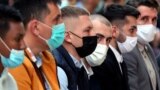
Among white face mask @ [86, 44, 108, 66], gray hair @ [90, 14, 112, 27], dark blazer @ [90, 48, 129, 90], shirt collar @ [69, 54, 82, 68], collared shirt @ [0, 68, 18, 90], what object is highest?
collared shirt @ [0, 68, 18, 90]

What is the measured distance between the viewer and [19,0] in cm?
565

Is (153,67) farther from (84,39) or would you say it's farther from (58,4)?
(58,4)

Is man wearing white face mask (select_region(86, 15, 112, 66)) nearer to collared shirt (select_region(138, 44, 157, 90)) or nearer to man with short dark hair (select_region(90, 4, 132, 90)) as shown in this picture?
man with short dark hair (select_region(90, 4, 132, 90))

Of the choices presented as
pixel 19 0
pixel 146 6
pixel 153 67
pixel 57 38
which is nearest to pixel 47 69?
pixel 57 38

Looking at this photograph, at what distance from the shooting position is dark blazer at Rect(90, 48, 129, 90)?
6.78 m

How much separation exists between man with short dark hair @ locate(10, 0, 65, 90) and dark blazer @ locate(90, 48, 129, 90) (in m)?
1.11

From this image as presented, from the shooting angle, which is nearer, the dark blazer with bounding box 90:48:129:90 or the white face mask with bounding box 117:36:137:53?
the dark blazer with bounding box 90:48:129:90

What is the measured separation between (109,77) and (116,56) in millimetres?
324

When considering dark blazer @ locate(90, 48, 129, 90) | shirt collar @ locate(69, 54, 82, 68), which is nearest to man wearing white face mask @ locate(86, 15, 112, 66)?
dark blazer @ locate(90, 48, 129, 90)

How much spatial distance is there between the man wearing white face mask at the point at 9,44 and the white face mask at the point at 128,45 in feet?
8.88

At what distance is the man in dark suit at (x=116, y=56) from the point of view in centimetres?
682

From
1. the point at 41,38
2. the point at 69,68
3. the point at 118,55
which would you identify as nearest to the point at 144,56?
the point at 118,55

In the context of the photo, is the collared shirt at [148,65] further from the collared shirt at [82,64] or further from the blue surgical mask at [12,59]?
the blue surgical mask at [12,59]

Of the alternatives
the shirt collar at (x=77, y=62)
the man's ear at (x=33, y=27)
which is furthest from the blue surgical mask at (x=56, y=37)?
the shirt collar at (x=77, y=62)
